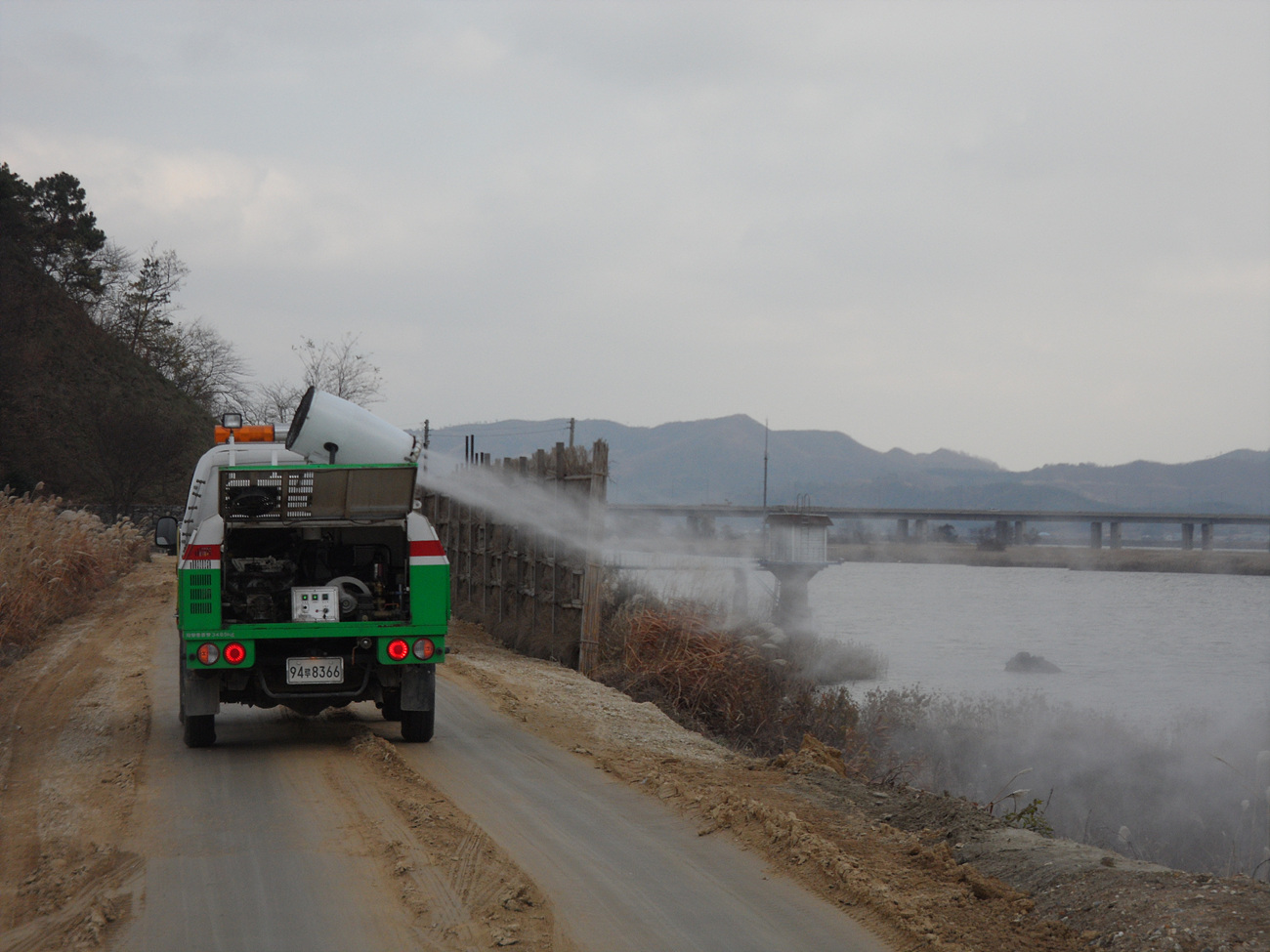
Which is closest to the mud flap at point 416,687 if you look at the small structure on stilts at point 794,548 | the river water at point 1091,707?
the river water at point 1091,707

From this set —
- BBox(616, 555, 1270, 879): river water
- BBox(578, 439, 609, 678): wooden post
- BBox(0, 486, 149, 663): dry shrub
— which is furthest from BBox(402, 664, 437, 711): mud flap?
BBox(0, 486, 149, 663): dry shrub

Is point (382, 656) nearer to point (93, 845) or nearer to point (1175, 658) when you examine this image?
point (93, 845)

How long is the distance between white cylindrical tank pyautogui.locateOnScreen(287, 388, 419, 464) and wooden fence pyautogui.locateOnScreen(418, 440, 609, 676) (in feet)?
17.3

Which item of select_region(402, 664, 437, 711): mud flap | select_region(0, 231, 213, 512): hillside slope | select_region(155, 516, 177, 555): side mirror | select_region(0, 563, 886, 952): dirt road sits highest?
select_region(0, 231, 213, 512): hillside slope

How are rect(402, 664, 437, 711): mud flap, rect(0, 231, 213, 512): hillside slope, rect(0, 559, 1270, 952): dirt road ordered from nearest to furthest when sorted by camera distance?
rect(0, 559, 1270, 952): dirt road < rect(402, 664, 437, 711): mud flap < rect(0, 231, 213, 512): hillside slope

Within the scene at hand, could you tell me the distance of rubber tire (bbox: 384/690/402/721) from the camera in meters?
9.92

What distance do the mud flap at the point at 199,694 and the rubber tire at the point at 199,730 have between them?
0.31ft

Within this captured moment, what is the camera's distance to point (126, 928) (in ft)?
16.2

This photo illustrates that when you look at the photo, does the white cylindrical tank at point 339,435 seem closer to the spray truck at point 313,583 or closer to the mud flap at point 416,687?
the spray truck at point 313,583

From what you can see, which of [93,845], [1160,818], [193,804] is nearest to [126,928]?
[93,845]

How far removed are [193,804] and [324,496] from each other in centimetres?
249

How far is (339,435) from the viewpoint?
959 cm

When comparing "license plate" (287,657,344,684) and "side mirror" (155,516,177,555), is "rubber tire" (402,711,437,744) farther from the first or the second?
"side mirror" (155,516,177,555)

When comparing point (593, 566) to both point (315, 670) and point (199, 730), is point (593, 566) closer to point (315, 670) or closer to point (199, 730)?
point (315, 670)
